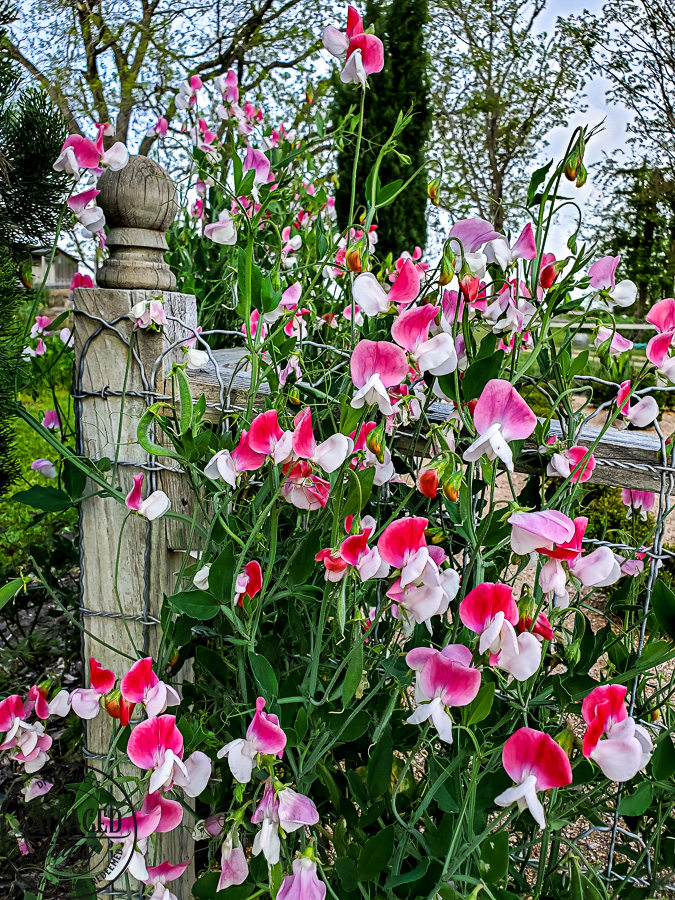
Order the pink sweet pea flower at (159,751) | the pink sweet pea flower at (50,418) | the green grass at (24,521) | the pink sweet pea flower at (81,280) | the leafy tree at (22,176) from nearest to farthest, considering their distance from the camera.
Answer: the pink sweet pea flower at (159,751), the leafy tree at (22,176), the pink sweet pea flower at (81,280), the pink sweet pea flower at (50,418), the green grass at (24,521)

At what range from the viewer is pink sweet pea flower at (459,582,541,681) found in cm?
60

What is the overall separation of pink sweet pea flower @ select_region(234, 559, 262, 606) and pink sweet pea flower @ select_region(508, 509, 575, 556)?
1.04 feet

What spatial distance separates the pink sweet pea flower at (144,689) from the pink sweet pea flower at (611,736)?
423mm

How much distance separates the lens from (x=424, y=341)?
68 centimetres

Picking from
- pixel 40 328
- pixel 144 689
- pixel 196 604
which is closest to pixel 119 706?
pixel 144 689

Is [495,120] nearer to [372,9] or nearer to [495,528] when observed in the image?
[372,9]

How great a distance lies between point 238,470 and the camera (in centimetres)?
73

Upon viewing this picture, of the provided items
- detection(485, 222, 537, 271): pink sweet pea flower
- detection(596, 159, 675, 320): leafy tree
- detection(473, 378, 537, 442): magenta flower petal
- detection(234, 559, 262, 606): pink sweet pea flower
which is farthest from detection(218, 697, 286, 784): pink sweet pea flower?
detection(596, 159, 675, 320): leafy tree

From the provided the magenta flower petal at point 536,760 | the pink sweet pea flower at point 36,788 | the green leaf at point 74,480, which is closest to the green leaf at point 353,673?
the magenta flower petal at point 536,760

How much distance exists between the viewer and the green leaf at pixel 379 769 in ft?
2.57

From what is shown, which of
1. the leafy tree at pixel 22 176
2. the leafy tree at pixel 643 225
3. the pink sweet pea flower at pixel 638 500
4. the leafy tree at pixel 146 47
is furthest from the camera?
the leafy tree at pixel 643 225

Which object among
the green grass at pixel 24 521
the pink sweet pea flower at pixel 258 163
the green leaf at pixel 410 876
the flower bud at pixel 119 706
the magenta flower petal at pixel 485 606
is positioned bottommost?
the green grass at pixel 24 521

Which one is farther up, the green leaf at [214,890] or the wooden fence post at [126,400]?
the wooden fence post at [126,400]

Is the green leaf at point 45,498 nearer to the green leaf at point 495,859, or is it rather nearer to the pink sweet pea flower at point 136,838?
the pink sweet pea flower at point 136,838
